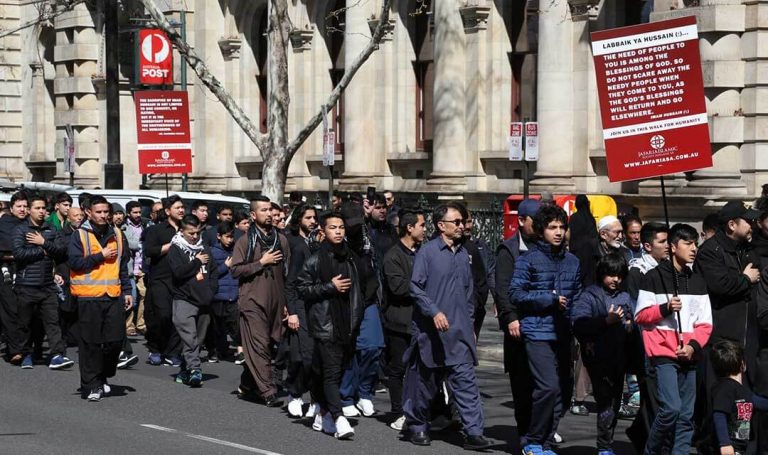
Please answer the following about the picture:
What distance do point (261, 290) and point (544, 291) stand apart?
13.8 feet

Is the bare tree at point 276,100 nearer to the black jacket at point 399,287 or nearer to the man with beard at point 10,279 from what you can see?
the man with beard at point 10,279

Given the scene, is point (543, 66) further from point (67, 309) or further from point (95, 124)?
point (95, 124)

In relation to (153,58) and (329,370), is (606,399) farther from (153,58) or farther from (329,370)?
(153,58)

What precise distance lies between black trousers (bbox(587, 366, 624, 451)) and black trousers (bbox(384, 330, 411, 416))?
245 cm

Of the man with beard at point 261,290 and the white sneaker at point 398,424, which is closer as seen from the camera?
the white sneaker at point 398,424

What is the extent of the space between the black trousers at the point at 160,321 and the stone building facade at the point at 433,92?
7671 mm

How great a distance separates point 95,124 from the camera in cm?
4231

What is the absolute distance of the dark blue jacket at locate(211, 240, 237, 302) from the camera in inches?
707

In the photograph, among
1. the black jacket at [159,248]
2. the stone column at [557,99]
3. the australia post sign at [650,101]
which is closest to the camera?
the australia post sign at [650,101]

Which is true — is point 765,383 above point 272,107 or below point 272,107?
below

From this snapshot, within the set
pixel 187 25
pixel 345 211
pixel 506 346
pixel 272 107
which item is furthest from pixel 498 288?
pixel 187 25

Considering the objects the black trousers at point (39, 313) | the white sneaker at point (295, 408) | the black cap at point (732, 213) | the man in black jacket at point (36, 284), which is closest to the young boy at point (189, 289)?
the man in black jacket at point (36, 284)

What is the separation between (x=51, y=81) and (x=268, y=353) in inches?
1273

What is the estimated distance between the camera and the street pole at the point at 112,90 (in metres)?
29.4
